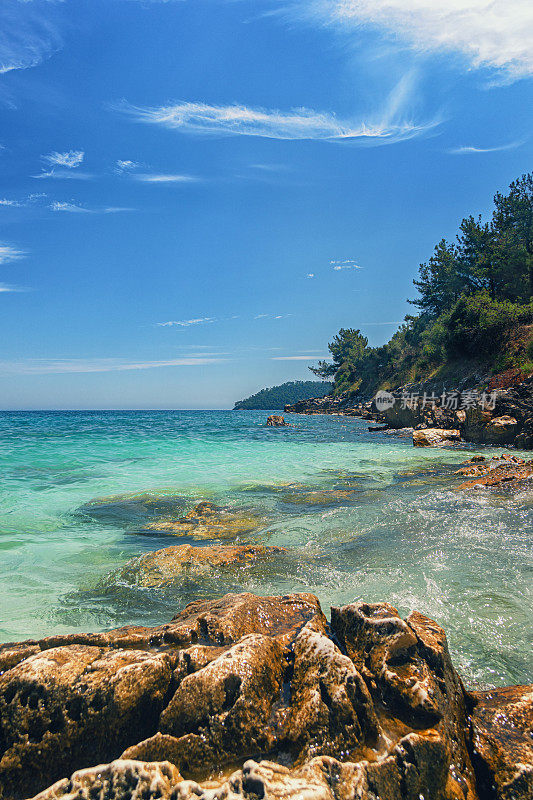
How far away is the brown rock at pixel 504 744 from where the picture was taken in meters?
1.98

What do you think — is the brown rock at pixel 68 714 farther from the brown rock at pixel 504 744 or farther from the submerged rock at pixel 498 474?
the submerged rock at pixel 498 474

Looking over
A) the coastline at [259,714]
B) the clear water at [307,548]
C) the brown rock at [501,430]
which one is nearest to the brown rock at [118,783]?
the coastline at [259,714]

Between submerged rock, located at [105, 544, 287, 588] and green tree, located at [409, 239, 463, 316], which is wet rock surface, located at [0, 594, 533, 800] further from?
green tree, located at [409, 239, 463, 316]

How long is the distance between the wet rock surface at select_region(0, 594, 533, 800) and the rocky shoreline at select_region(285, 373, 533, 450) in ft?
63.1

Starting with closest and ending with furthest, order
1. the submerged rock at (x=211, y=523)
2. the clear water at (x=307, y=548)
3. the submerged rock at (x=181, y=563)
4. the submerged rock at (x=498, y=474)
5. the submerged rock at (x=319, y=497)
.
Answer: the clear water at (x=307, y=548), the submerged rock at (x=181, y=563), the submerged rock at (x=211, y=523), the submerged rock at (x=319, y=497), the submerged rock at (x=498, y=474)

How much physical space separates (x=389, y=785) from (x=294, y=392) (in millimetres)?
167468

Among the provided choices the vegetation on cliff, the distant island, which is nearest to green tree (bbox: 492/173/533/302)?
the vegetation on cliff

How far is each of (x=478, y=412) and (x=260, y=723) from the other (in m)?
22.4

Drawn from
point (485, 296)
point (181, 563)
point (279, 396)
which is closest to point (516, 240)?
point (485, 296)

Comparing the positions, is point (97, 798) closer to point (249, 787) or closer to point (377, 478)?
point (249, 787)

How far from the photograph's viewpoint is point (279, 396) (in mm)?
165250

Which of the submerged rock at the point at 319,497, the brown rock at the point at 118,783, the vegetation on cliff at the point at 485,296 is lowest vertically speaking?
the submerged rock at the point at 319,497

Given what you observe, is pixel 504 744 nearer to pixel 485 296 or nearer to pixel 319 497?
pixel 319 497

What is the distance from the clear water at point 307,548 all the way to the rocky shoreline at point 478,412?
7.35 meters
